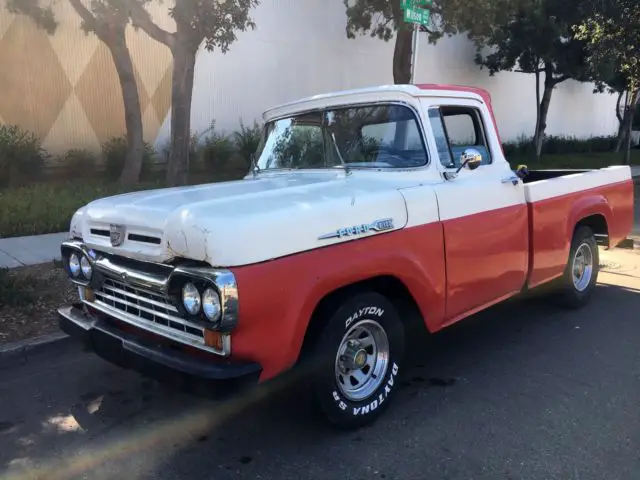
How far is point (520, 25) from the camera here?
66.8ft

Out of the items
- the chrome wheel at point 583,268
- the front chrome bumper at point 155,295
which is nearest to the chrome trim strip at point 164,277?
the front chrome bumper at point 155,295

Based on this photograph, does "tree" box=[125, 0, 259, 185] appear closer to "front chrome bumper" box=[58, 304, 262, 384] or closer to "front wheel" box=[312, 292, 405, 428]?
"front chrome bumper" box=[58, 304, 262, 384]

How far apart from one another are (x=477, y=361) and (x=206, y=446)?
2.26 meters

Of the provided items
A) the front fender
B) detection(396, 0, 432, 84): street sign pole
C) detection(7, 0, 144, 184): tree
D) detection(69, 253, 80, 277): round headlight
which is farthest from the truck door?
detection(7, 0, 144, 184): tree

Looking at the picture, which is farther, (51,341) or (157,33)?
(157,33)

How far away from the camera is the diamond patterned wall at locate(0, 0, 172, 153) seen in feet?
42.1

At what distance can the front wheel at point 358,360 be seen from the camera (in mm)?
3266

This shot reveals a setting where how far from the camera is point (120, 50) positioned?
11.8 m

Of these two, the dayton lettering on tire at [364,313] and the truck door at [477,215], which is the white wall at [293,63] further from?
the dayton lettering on tire at [364,313]

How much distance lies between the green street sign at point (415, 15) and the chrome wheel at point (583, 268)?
358cm

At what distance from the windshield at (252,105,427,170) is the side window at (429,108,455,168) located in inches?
5.8

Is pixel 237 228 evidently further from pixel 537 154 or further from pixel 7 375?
pixel 537 154

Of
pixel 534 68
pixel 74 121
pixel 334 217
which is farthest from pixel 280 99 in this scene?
pixel 334 217

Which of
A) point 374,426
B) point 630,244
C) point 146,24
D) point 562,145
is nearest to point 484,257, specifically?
point 374,426
